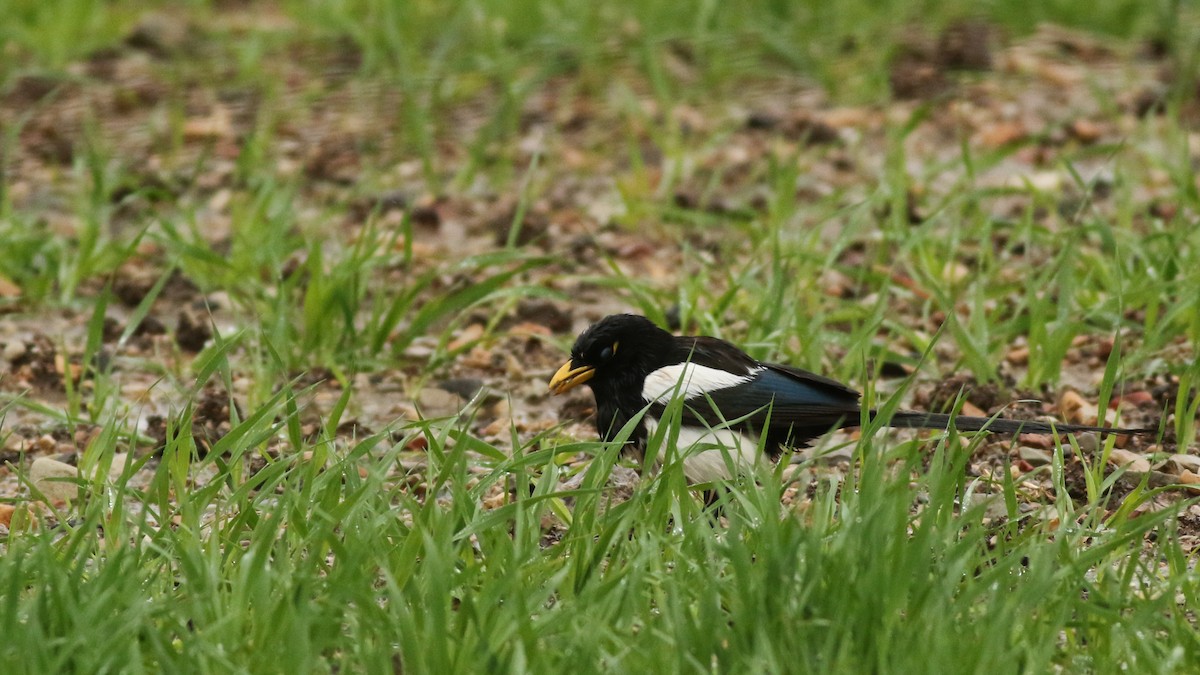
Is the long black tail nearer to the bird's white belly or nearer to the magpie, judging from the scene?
the magpie

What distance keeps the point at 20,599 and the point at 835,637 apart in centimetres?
147

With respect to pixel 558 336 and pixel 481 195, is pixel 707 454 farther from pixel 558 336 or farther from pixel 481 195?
pixel 481 195

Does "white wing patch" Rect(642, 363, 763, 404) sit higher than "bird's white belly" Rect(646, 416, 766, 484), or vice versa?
"white wing patch" Rect(642, 363, 763, 404)

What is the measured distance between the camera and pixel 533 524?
10.8ft

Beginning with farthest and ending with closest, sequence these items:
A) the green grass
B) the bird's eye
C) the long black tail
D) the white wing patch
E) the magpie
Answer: the bird's eye
the white wing patch
the magpie
the long black tail
the green grass

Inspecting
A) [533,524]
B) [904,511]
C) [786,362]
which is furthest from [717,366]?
[904,511]

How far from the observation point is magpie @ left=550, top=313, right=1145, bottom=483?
4.09m

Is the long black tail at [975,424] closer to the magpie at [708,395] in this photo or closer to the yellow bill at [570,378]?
the magpie at [708,395]

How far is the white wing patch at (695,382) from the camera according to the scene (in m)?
4.21

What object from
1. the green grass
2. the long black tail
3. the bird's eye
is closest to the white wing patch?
the bird's eye

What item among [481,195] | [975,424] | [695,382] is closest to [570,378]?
[695,382]

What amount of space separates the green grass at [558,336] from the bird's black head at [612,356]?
232 mm

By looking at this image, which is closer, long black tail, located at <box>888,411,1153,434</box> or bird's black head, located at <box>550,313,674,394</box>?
long black tail, located at <box>888,411,1153,434</box>

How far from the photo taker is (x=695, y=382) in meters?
4.24
